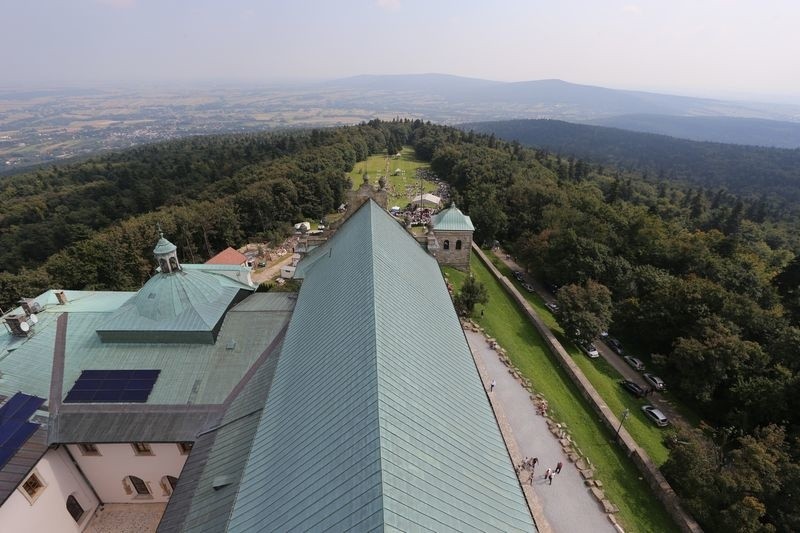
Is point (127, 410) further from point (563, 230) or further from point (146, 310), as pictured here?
point (563, 230)

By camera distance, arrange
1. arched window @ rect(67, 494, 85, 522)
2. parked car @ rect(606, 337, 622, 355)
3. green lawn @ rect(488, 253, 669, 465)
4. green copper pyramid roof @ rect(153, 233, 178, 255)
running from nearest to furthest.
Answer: arched window @ rect(67, 494, 85, 522), green copper pyramid roof @ rect(153, 233, 178, 255), green lawn @ rect(488, 253, 669, 465), parked car @ rect(606, 337, 622, 355)

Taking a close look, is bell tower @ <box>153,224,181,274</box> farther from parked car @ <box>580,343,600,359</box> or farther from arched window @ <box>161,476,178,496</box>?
parked car @ <box>580,343,600,359</box>

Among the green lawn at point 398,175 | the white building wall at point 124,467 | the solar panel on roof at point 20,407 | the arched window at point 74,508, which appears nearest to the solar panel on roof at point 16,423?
the solar panel on roof at point 20,407

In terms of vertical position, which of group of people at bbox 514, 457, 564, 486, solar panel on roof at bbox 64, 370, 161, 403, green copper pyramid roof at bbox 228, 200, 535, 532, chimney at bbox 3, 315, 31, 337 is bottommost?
group of people at bbox 514, 457, 564, 486

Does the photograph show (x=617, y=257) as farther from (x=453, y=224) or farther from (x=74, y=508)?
(x=74, y=508)

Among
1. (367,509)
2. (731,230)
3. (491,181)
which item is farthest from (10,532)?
(731,230)

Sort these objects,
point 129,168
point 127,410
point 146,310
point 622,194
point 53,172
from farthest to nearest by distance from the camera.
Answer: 1. point 53,172
2. point 129,168
3. point 622,194
4. point 146,310
5. point 127,410

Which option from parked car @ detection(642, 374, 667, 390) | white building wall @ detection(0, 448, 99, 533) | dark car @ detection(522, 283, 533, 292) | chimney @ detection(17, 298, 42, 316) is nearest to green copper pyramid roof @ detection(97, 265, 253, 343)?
chimney @ detection(17, 298, 42, 316)
